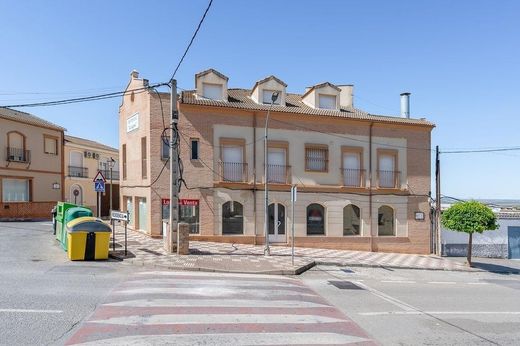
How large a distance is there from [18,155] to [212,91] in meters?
16.9

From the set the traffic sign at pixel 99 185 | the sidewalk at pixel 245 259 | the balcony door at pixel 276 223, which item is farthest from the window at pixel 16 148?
the balcony door at pixel 276 223

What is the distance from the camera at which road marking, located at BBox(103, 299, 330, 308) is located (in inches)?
305

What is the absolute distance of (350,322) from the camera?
7410 mm

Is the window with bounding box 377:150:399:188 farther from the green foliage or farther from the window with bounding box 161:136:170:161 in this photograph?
the window with bounding box 161:136:170:161

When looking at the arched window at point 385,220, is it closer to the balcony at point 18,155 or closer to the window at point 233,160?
the window at point 233,160

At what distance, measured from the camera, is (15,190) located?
2748cm

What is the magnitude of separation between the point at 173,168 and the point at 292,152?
25.6ft

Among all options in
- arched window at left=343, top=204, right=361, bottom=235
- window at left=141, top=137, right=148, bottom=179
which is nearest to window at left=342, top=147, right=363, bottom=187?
arched window at left=343, top=204, right=361, bottom=235

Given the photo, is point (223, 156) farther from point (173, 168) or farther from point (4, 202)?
point (4, 202)

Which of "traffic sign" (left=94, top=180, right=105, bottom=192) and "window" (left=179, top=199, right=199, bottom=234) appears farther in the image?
"window" (left=179, top=199, right=199, bottom=234)

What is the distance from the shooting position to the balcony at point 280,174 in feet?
66.2

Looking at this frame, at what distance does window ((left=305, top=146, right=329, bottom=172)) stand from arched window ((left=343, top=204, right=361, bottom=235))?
2.65 meters

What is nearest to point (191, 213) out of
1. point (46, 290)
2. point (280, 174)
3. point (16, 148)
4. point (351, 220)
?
point (280, 174)

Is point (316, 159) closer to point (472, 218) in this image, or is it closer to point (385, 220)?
point (385, 220)
